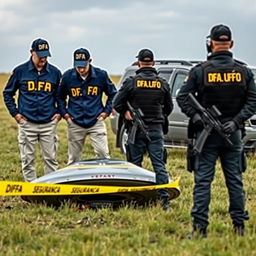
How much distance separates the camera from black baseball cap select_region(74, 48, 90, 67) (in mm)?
9750

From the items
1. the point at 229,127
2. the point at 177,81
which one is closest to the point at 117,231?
the point at 229,127

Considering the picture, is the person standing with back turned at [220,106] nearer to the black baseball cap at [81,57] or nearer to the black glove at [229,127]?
the black glove at [229,127]

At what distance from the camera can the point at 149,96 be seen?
27.9 ft

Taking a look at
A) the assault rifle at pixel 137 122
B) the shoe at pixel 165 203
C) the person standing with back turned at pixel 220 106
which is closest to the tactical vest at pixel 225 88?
the person standing with back turned at pixel 220 106

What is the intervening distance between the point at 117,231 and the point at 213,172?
1.17 metres

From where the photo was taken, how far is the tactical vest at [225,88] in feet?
21.5

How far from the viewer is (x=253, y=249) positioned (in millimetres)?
6211

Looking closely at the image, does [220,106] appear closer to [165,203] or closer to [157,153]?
[157,153]

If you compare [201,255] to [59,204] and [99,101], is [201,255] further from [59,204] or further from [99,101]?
[99,101]

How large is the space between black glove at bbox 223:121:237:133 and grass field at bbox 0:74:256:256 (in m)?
0.98

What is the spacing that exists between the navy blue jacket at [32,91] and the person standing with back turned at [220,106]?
148 inches

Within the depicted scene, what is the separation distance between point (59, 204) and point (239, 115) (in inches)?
119

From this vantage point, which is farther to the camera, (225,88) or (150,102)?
(150,102)

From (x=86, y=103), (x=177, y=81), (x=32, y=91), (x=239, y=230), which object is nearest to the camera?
(x=239, y=230)
